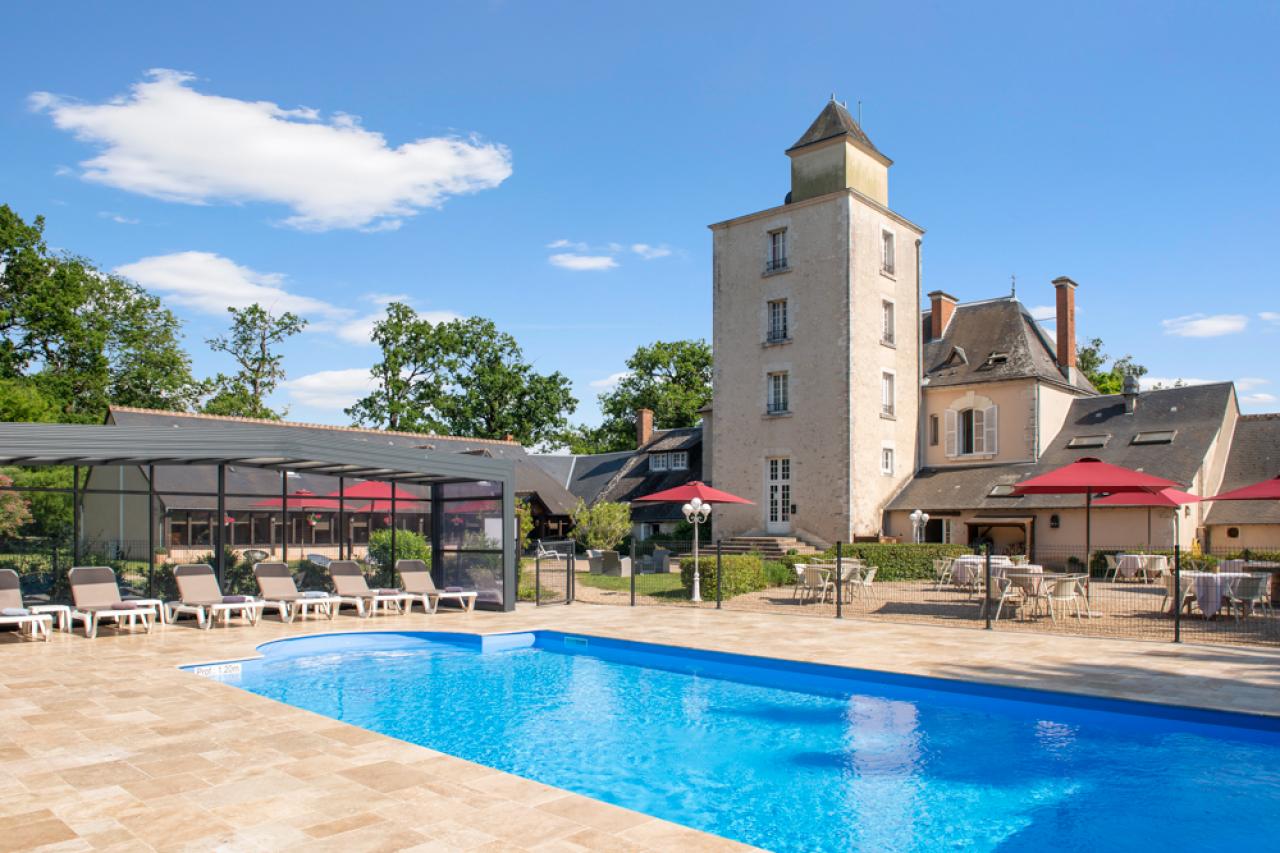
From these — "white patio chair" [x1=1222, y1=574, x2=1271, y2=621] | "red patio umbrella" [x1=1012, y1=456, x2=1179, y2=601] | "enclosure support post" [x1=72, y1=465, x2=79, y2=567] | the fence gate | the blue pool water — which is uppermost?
"red patio umbrella" [x1=1012, y1=456, x2=1179, y2=601]

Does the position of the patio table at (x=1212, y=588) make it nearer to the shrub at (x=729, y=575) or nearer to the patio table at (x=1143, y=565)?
the patio table at (x=1143, y=565)

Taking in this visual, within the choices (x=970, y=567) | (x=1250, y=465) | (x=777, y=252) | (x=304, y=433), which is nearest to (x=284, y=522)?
(x=304, y=433)

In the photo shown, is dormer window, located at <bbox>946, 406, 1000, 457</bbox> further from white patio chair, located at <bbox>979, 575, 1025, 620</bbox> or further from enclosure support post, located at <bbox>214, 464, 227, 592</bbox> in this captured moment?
enclosure support post, located at <bbox>214, 464, 227, 592</bbox>

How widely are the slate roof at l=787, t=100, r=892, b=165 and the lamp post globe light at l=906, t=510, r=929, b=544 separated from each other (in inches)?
495

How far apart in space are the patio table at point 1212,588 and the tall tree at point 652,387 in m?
39.6

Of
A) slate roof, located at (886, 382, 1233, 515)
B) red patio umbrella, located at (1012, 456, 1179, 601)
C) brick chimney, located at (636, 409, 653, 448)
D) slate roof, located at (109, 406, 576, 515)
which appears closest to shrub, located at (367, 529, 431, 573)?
slate roof, located at (109, 406, 576, 515)

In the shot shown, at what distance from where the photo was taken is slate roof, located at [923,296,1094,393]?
100ft

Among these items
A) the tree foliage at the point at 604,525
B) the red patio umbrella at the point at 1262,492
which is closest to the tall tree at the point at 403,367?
the tree foliage at the point at 604,525

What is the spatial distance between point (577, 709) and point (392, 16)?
11.6 m

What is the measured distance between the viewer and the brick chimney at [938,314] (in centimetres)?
3438

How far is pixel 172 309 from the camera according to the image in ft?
156

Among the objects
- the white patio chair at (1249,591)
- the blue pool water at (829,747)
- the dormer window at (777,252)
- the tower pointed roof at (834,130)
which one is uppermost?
the tower pointed roof at (834,130)

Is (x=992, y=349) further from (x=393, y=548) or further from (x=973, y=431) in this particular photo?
(x=393, y=548)

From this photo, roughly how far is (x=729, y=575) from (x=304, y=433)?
9081 mm
